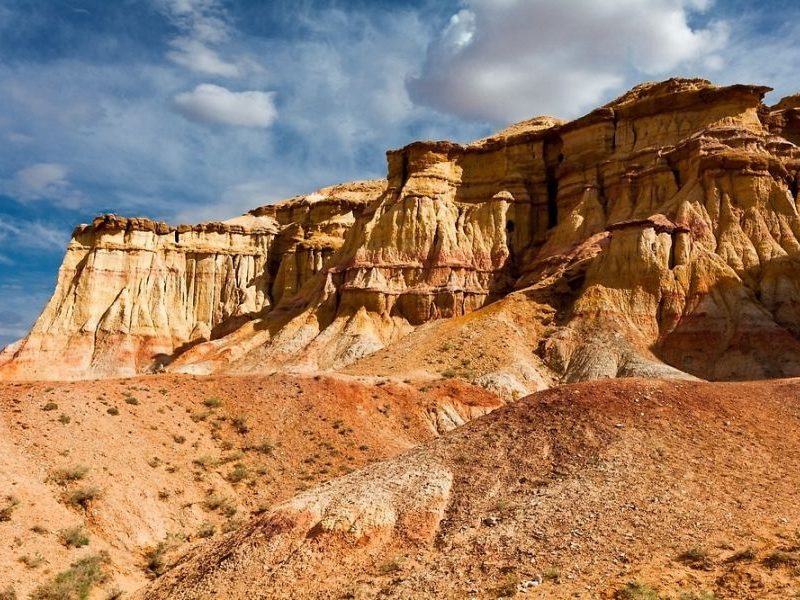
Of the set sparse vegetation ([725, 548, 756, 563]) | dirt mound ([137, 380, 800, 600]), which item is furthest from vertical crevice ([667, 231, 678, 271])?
sparse vegetation ([725, 548, 756, 563])

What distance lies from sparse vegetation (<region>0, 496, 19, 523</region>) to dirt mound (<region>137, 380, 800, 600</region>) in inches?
157

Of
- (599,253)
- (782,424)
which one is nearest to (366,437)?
(782,424)

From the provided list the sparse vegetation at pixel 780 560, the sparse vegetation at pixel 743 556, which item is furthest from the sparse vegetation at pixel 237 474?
the sparse vegetation at pixel 780 560

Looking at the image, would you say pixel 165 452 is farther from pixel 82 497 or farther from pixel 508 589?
pixel 508 589

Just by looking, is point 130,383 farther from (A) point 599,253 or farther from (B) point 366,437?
(A) point 599,253

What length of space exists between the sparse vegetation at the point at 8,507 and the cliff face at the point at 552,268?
24.5 metres

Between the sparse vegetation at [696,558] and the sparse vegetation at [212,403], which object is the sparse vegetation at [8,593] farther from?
the sparse vegetation at [696,558]

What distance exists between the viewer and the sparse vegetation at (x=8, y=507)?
16.4 m

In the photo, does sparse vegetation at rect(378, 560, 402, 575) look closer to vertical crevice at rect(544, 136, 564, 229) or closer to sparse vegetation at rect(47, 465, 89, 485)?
sparse vegetation at rect(47, 465, 89, 485)

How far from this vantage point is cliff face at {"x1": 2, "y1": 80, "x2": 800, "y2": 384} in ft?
138

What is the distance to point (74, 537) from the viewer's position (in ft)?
55.1

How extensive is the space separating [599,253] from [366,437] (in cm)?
2700

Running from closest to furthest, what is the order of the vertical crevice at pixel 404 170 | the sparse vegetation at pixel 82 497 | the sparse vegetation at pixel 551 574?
the sparse vegetation at pixel 551 574 < the sparse vegetation at pixel 82 497 < the vertical crevice at pixel 404 170

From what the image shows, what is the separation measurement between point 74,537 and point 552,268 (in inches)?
1582
